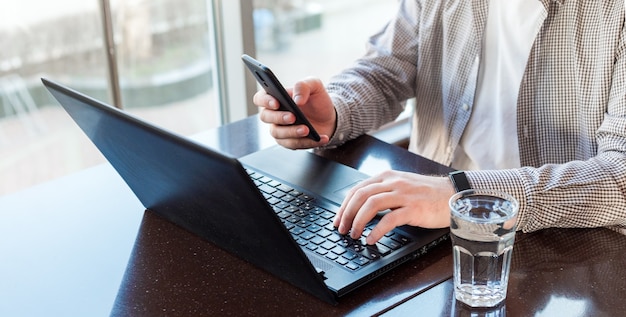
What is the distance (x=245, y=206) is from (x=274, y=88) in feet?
1.36

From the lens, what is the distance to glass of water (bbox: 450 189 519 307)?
1.06 m

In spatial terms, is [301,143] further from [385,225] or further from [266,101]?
[385,225]

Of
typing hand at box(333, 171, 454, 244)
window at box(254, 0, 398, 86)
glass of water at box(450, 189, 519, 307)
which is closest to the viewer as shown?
glass of water at box(450, 189, 519, 307)

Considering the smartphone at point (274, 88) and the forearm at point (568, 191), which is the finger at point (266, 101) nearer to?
the smartphone at point (274, 88)

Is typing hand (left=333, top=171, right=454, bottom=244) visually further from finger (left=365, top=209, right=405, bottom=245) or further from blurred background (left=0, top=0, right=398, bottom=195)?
blurred background (left=0, top=0, right=398, bottom=195)

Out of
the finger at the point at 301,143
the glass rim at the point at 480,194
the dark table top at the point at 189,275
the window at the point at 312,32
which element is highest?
the glass rim at the point at 480,194

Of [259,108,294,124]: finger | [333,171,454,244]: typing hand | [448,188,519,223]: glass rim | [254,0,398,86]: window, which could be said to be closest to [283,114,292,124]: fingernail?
[259,108,294,124]: finger

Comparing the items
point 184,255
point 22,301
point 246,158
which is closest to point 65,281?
point 22,301

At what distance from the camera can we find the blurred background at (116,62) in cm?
240

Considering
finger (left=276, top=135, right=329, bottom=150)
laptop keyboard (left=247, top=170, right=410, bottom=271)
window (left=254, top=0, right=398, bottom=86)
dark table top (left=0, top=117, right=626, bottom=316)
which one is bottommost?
window (left=254, top=0, right=398, bottom=86)

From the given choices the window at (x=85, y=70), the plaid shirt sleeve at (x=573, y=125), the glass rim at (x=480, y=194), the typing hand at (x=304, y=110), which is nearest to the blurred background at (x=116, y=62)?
the window at (x=85, y=70)

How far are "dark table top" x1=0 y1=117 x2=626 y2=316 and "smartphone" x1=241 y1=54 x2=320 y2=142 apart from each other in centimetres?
28

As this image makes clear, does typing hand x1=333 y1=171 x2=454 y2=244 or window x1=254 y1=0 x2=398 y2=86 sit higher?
typing hand x1=333 y1=171 x2=454 y2=244

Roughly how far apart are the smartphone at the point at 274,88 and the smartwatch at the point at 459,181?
27 centimetres
